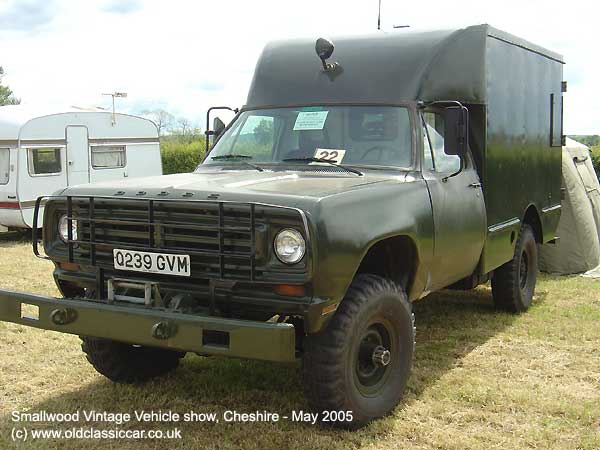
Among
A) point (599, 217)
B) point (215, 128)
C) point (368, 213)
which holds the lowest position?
point (599, 217)

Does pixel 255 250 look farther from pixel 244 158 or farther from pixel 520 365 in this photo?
pixel 520 365

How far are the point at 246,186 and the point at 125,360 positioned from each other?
1.69 m

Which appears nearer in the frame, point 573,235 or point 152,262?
point 152,262

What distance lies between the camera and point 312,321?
409 cm

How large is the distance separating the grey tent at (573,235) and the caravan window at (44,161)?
913 centimetres

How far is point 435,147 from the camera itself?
5.70 m

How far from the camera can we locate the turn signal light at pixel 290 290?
4.09 meters

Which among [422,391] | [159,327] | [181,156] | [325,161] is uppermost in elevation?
[325,161]

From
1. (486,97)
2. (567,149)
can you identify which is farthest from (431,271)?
(567,149)

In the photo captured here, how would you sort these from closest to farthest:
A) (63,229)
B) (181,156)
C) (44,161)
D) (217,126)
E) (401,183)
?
(63,229) < (401,183) < (217,126) < (44,161) < (181,156)

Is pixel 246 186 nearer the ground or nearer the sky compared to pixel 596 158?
nearer the sky

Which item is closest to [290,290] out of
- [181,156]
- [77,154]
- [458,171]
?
[458,171]

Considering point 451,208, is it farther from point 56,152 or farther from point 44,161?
point 56,152

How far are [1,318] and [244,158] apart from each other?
2098 millimetres
